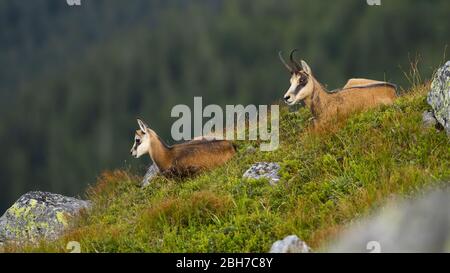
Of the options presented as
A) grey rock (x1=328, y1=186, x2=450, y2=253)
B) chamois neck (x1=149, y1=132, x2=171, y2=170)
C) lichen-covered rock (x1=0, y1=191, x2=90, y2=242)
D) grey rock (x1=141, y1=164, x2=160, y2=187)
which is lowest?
lichen-covered rock (x1=0, y1=191, x2=90, y2=242)

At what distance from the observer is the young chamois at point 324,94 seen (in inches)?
634

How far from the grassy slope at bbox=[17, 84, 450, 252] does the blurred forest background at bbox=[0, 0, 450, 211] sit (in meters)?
69.4

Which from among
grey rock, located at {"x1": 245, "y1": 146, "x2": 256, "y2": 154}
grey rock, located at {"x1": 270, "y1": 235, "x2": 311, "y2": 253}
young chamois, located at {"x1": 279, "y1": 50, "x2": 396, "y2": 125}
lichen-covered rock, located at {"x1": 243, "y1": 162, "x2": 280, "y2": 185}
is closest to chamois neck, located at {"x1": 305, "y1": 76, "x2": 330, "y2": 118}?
young chamois, located at {"x1": 279, "y1": 50, "x2": 396, "y2": 125}

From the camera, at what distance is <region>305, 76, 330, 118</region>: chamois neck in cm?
1683

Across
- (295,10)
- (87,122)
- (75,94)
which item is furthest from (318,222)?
(295,10)

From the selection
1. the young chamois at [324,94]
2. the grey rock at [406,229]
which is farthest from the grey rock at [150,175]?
the grey rock at [406,229]

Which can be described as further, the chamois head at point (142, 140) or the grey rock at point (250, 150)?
the chamois head at point (142, 140)

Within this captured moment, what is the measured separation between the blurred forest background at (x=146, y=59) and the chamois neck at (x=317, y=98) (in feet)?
219

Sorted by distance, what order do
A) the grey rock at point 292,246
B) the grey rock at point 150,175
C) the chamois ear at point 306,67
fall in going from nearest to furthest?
1. the grey rock at point 292,246
2. the chamois ear at point 306,67
3. the grey rock at point 150,175

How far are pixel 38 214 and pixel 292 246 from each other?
8879mm

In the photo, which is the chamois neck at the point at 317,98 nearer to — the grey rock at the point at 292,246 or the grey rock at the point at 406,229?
the grey rock at the point at 406,229

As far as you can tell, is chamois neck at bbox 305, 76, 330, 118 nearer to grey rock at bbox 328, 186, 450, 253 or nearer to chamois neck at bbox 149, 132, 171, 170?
chamois neck at bbox 149, 132, 171, 170

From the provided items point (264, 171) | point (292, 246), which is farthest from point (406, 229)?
point (264, 171)

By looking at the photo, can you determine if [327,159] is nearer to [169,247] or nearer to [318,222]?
[318,222]
